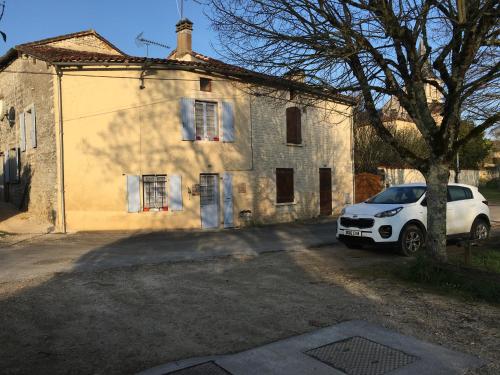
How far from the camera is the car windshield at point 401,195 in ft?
33.2

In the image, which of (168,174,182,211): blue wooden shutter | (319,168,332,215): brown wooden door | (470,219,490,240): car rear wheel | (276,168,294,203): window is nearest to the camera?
(470,219,490,240): car rear wheel

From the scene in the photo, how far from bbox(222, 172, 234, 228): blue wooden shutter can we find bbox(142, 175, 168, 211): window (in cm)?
239

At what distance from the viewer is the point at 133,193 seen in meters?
15.6

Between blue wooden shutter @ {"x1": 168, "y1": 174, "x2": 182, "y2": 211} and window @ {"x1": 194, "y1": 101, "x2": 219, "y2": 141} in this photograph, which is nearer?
blue wooden shutter @ {"x1": 168, "y1": 174, "x2": 182, "y2": 211}

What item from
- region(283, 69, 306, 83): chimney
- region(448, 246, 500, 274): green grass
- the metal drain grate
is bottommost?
the metal drain grate

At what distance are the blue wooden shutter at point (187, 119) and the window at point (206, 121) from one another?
0.33 meters

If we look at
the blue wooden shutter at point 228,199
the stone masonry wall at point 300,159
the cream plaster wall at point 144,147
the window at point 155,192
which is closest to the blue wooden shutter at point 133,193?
the cream plaster wall at point 144,147

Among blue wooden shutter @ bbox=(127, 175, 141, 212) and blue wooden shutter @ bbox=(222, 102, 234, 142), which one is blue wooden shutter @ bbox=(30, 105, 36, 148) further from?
blue wooden shutter @ bbox=(222, 102, 234, 142)

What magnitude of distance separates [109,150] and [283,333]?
1209 centimetres

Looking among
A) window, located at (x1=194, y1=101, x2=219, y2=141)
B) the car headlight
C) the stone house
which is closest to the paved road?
the stone house

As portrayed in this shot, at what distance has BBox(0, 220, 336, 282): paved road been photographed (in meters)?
9.12

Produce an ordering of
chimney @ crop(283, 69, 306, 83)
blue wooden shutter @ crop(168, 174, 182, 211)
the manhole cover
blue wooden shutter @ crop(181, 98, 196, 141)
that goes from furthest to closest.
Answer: blue wooden shutter @ crop(181, 98, 196, 141)
blue wooden shutter @ crop(168, 174, 182, 211)
chimney @ crop(283, 69, 306, 83)
the manhole cover

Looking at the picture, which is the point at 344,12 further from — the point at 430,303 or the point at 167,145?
the point at 167,145

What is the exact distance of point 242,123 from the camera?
59.1ft
